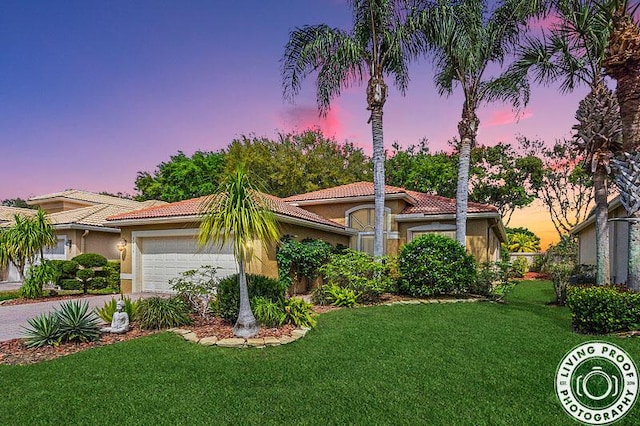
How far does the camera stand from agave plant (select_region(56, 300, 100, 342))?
732 centimetres

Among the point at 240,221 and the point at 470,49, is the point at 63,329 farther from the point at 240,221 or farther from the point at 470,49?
the point at 470,49

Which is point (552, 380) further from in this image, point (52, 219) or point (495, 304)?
point (52, 219)

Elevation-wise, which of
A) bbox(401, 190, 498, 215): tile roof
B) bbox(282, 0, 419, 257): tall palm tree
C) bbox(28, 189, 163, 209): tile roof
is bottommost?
bbox(401, 190, 498, 215): tile roof

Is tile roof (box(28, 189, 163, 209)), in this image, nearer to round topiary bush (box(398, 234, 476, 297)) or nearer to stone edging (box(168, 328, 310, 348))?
round topiary bush (box(398, 234, 476, 297))

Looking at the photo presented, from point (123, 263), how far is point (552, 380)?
15.3 meters

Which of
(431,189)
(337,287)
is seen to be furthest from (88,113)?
(431,189)

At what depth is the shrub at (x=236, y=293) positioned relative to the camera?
8484mm

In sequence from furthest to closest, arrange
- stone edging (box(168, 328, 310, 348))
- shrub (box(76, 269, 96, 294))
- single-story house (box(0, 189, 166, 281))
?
1. single-story house (box(0, 189, 166, 281))
2. shrub (box(76, 269, 96, 294))
3. stone edging (box(168, 328, 310, 348))

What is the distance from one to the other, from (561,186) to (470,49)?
22150mm

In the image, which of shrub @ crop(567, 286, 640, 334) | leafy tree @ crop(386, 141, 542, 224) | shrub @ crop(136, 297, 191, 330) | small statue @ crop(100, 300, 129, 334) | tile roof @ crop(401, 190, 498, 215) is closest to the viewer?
shrub @ crop(567, 286, 640, 334)

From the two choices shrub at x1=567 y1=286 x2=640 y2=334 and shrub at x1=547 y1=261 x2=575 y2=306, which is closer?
shrub at x1=567 y1=286 x2=640 y2=334

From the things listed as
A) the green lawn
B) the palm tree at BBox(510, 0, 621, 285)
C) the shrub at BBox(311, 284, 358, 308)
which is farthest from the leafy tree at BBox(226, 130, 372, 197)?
the green lawn

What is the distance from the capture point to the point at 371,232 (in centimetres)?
1816

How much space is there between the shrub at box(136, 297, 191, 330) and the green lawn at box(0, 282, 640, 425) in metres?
0.75
